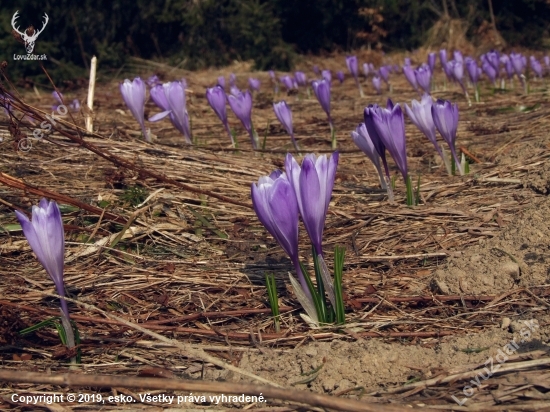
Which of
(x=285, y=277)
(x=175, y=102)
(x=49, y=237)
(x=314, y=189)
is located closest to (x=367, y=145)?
(x=285, y=277)

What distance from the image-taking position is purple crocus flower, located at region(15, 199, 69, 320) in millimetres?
1587

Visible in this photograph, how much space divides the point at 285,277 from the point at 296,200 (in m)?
0.45

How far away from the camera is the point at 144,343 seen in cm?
168

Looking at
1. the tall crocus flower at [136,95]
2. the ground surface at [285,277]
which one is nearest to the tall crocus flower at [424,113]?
the ground surface at [285,277]

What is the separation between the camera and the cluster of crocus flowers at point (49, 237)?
5.21ft

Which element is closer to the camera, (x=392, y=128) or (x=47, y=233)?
(x=47, y=233)

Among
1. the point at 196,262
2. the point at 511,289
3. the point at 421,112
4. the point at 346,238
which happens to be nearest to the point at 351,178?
the point at 421,112

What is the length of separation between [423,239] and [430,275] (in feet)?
0.83

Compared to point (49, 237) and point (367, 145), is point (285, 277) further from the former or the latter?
point (367, 145)

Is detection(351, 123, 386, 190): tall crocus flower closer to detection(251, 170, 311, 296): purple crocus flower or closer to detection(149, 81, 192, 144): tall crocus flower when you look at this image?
detection(251, 170, 311, 296): purple crocus flower

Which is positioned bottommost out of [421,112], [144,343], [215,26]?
[144,343]

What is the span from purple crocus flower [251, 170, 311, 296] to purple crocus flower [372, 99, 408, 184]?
2.65 feet

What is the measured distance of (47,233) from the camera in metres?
1.60

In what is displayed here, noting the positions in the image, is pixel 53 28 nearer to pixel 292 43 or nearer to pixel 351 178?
pixel 292 43
